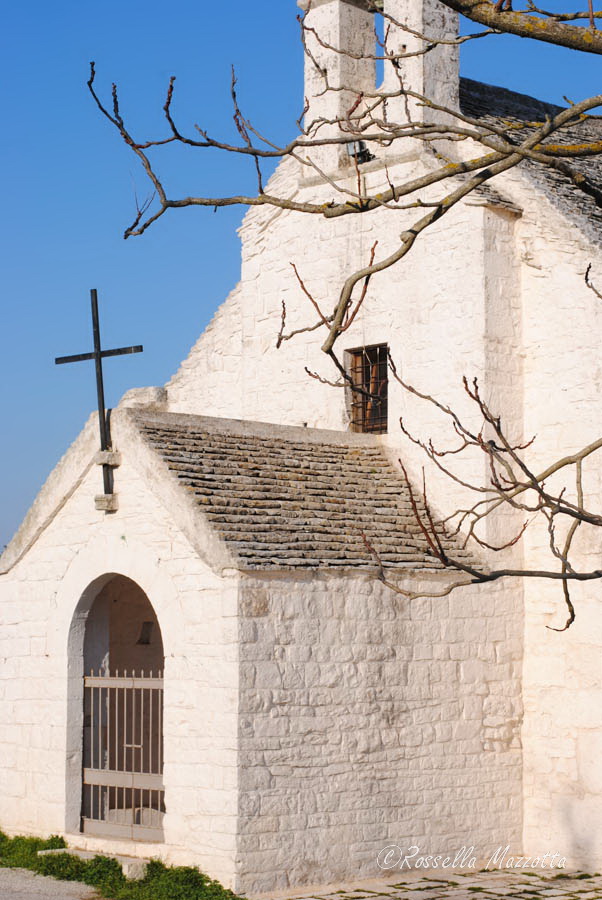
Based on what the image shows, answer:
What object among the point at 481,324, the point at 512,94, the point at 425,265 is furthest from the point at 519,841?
the point at 512,94

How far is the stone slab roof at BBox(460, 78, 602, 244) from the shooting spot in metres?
12.9

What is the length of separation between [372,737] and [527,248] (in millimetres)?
5329

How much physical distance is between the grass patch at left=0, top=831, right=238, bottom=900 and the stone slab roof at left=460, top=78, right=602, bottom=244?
6877mm

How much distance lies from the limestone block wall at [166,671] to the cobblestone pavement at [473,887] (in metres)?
1.08

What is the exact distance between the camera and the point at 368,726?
11.0 m

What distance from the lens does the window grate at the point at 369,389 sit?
13891 mm

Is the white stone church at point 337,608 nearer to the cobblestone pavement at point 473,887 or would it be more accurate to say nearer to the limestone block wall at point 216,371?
the cobblestone pavement at point 473,887

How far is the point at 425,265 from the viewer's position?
13305 millimetres

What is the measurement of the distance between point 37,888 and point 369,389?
6338mm

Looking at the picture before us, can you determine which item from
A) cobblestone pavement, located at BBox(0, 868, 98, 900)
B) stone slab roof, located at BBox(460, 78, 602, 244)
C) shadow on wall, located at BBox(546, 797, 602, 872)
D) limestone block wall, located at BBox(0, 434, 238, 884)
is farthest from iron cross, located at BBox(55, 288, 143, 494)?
shadow on wall, located at BBox(546, 797, 602, 872)

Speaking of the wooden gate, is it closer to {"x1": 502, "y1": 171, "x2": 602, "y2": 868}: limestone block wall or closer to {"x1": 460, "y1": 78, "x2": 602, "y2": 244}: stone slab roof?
{"x1": 502, "y1": 171, "x2": 602, "y2": 868}: limestone block wall

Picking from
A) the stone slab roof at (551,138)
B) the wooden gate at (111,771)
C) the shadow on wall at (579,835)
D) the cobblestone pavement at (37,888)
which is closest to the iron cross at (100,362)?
the wooden gate at (111,771)

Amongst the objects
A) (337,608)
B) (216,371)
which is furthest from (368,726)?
(216,371)

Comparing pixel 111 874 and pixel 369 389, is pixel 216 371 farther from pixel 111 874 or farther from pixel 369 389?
pixel 111 874
